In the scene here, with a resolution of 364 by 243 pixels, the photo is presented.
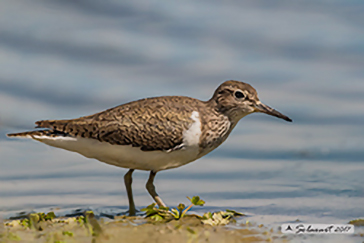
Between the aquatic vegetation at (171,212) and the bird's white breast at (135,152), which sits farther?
the bird's white breast at (135,152)

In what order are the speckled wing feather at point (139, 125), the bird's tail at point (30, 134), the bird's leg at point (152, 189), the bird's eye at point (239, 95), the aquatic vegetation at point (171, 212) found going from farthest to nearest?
the bird's eye at point (239, 95)
the bird's leg at point (152, 189)
the bird's tail at point (30, 134)
the speckled wing feather at point (139, 125)
the aquatic vegetation at point (171, 212)

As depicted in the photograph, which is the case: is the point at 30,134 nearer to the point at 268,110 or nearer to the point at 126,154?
the point at 126,154

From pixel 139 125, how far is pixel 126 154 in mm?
499

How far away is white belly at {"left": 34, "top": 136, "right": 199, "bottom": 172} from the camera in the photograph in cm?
754

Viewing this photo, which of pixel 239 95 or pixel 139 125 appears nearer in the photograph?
pixel 139 125

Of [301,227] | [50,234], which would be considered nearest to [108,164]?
[50,234]

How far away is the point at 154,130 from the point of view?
7.53 metres

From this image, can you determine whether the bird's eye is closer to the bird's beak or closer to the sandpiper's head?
the sandpiper's head

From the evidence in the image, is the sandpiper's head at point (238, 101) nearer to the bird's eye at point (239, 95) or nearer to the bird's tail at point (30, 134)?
the bird's eye at point (239, 95)

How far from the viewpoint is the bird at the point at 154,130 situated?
→ 7.53m

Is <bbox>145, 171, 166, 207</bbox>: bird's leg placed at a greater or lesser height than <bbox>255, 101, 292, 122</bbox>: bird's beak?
lesser

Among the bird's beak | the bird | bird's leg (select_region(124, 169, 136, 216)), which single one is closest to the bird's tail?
the bird

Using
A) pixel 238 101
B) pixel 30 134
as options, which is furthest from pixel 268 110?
pixel 30 134

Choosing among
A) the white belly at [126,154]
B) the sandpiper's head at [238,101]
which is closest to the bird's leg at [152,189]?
the white belly at [126,154]
